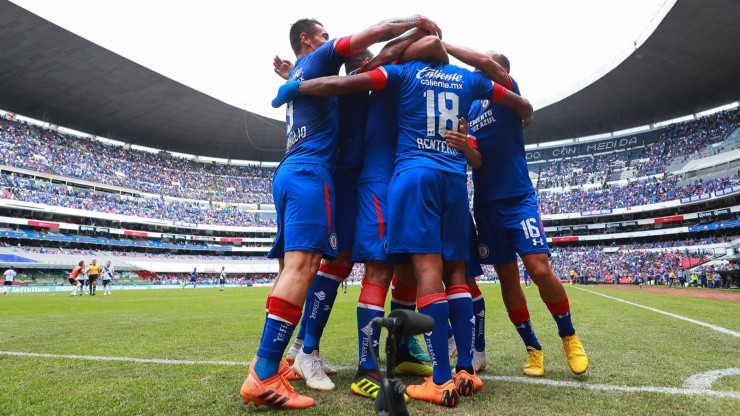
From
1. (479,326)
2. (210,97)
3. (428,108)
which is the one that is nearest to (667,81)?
(210,97)

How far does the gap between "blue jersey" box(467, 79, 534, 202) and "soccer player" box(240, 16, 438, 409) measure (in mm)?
1023

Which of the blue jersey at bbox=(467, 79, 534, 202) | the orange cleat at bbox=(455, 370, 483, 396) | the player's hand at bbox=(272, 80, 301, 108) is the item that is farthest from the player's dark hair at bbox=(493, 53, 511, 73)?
the orange cleat at bbox=(455, 370, 483, 396)

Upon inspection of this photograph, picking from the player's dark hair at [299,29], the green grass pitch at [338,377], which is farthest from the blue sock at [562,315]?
the player's dark hair at [299,29]

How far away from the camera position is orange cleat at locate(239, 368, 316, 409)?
241 cm

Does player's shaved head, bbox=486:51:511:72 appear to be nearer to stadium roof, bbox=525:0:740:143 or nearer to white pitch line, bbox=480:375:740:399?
white pitch line, bbox=480:375:740:399

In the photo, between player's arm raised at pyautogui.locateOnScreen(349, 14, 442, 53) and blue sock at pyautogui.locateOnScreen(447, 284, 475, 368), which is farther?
player's arm raised at pyautogui.locateOnScreen(349, 14, 442, 53)

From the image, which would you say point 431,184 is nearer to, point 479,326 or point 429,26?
point 429,26

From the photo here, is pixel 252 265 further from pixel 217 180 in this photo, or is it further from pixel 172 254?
pixel 217 180

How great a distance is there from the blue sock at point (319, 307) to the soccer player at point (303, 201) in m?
A: 0.16

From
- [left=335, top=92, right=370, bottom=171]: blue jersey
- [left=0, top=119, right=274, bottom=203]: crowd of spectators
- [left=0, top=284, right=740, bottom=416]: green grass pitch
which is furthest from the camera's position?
[left=0, top=119, right=274, bottom=203]: crowd of spectators

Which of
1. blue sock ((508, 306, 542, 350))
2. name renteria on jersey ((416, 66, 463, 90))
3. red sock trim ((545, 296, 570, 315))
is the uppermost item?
name renteria on jersey ((416, 66, 463, 90))

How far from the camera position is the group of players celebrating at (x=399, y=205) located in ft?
9.14

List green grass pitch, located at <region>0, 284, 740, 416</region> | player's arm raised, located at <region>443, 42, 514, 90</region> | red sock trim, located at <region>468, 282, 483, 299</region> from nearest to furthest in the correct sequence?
green grass pitch, located at <region>0, 284, 740, 416</region> → player's arm raised, located at <region>443, 42, 514, 90</region> → red sock trim, located at <region>468, 282, 483, 299</region>

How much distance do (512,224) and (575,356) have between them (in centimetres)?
109
